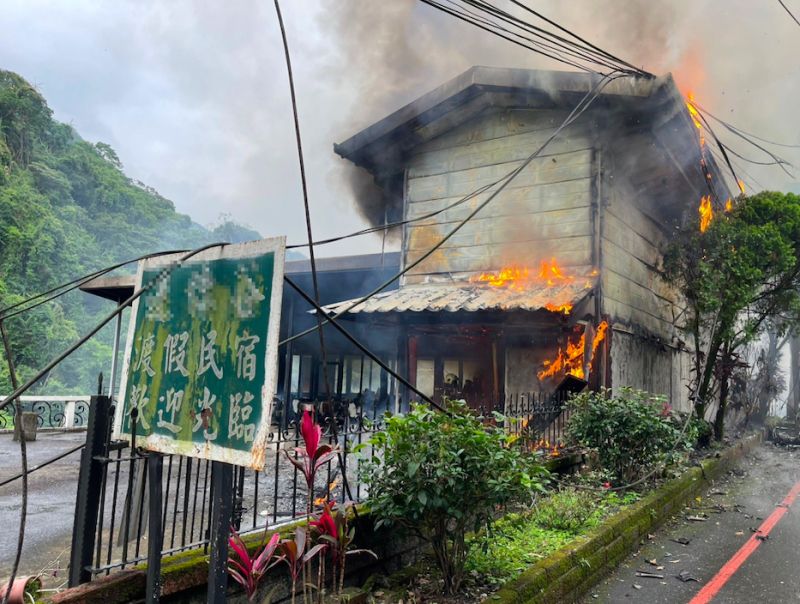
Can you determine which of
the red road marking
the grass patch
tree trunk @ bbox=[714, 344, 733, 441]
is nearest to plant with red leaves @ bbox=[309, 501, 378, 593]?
the grass patch

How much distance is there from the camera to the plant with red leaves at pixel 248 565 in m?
3.09

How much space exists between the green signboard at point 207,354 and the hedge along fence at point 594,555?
2551 mm

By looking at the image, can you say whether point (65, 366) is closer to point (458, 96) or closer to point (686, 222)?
point (458, 96)

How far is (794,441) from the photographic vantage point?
15.8 metres

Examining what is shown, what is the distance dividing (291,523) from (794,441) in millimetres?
17802

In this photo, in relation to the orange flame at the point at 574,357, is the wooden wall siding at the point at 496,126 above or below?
above

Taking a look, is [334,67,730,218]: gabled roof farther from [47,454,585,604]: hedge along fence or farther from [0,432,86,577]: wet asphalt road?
[0,432,86,577]: wet asphalt road

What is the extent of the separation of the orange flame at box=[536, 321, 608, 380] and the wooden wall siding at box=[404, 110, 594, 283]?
137 centimetres

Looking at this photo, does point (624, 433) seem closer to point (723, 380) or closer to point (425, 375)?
point (425, 375)

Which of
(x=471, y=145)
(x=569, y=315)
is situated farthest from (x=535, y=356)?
(x=471, y=145)

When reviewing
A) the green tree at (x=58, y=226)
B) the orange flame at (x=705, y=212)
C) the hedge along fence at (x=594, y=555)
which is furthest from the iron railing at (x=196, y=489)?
the green tree at (x=58, y=226)

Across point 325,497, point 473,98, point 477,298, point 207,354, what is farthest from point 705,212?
point 207,354

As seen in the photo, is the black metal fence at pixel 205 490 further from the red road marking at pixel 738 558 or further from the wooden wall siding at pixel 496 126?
the wooden wall siding at pixel 496 126

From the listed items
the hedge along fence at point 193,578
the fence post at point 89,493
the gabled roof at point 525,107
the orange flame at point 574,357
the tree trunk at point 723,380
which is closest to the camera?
the hedge along fence at point 193,578
